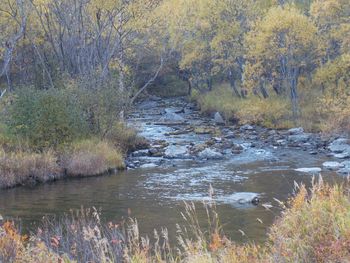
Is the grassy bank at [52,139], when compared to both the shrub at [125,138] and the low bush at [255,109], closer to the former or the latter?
the shrub at [125,138]

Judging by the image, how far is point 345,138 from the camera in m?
29.6

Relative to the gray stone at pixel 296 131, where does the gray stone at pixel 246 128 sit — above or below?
above

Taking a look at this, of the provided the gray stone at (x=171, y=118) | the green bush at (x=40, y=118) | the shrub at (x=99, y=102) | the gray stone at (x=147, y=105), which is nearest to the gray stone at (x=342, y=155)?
the shrub at (x=99, y=102)

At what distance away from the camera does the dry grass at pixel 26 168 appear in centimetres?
2003

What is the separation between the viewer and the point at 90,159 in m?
22.7

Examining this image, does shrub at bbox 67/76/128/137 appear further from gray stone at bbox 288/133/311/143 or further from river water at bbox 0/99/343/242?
gray stone at bbox 288/133/311/143

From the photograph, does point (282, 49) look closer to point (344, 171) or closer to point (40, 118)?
point (344, 171)

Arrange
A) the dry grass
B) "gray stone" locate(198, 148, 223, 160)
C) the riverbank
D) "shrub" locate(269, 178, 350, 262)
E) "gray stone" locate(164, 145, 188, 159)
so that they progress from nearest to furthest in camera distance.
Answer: "shrub" locate(269, 178, 350, 262), the dry grass, the riverbank, "gray stone" locate(198, 148, 223, 160), "gray stone" locate(164, 145, 188, 159)

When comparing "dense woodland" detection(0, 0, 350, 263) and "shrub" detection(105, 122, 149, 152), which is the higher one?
"dense woodland" detection(0, 0, 350, 263)

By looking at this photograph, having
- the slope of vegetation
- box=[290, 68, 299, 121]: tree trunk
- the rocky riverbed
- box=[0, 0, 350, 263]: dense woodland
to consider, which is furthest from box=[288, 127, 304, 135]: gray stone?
box=[290, 68, 299, 121]: tree trunk

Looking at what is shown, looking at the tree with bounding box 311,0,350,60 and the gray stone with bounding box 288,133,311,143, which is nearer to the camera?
the gray stone with bounding box 288,133,311,143

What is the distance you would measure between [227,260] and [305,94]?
112 feet

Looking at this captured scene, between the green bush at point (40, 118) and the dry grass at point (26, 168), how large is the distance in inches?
52.9

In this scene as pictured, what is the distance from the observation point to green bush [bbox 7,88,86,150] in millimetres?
23000
